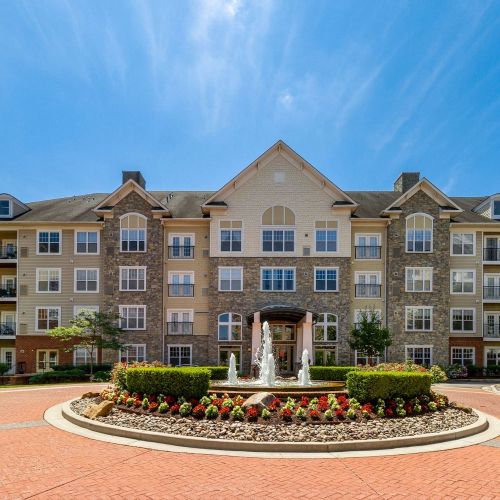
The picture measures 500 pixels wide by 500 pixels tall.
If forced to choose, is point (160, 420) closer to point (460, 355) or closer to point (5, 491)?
point (5, 491)

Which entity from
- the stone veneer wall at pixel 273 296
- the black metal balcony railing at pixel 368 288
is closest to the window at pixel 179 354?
the stone veneer wall at pixel 273 296

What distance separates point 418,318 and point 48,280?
27.6m

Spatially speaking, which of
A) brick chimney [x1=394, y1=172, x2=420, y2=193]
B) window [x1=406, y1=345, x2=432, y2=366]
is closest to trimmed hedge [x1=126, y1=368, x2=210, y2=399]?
window [x1=406, y1=345, x2=432, y2=366]

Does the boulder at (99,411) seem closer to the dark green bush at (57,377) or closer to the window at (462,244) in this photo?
the dark green bush at (57,377)

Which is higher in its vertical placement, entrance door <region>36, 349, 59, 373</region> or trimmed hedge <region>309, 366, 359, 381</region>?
trimmed hedge <region>309, 366, 359, 381</region>

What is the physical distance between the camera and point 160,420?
40.1 ft

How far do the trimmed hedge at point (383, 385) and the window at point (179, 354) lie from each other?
22.0 meters

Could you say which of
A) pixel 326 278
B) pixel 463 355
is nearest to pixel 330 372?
pixel 326 278

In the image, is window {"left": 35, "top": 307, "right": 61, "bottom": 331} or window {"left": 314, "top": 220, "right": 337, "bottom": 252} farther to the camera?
window {"left": 35, "top": 307, "right": 61, "bottom": 331}

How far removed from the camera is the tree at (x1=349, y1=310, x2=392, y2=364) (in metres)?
31.8

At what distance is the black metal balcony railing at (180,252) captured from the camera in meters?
35.1

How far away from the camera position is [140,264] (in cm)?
3462

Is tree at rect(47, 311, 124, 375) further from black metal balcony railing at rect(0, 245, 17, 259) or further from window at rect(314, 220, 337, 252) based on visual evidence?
window at rect(314, 220, 337, 252)

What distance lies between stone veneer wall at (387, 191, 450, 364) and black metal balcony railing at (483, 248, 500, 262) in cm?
387
